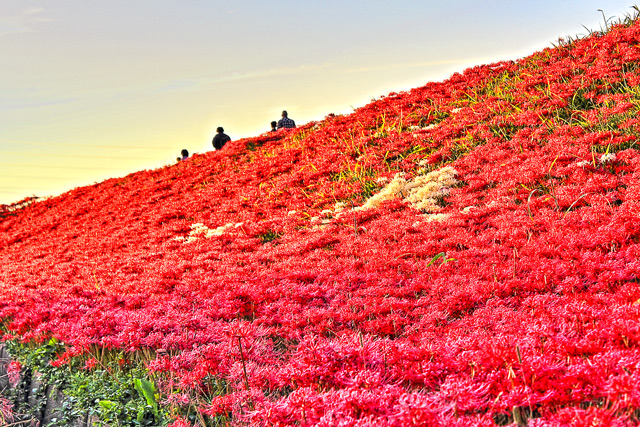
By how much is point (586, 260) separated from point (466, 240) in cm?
251

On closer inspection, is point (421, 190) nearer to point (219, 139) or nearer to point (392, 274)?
point (392, 274)

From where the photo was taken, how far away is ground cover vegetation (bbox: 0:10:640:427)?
12.5 ft

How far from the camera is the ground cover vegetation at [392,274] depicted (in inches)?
151

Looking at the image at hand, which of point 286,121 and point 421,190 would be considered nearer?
point 421,190

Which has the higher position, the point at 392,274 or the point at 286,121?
the point at 286,121

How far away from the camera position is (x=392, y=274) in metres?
8.62

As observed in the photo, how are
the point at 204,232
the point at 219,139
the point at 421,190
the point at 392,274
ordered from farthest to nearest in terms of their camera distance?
the point at 219,139 → the point at 204,232 → the point at 421,190 → the point at 392,274

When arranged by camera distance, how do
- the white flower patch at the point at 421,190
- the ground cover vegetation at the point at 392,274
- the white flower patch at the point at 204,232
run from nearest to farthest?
the ground cover vegetation at the point at 392,274 < the white flower patch at the point at 421,190 < the white flower patch at the point at 204,232

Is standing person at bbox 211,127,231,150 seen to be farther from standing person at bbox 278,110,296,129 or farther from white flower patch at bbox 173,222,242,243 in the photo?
white flower patch at bbox 173,222,242,243

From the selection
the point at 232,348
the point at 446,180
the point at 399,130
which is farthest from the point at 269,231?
the point at 232,348

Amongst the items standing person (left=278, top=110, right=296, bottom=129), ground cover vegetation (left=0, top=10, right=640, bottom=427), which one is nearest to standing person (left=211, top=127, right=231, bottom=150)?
standing person (left=278, top=110, right=296, bottom=129)

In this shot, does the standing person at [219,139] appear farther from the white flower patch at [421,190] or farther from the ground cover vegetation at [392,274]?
the white flower patch at [421,190]

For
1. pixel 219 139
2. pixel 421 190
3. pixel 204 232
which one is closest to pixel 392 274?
pixel 421 190

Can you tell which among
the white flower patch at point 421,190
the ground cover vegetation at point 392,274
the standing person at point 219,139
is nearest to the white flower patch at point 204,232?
the ground cover vegetation at point 392,274
